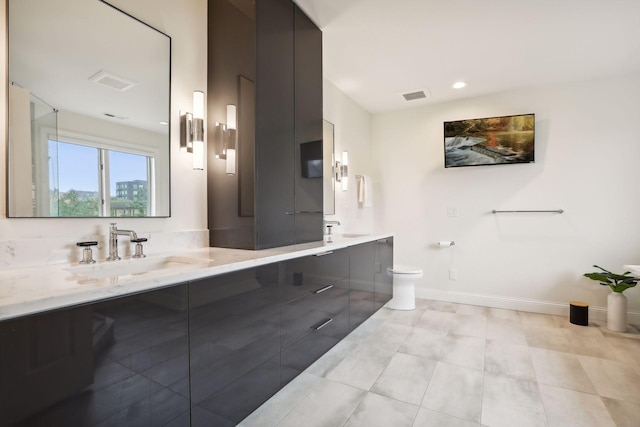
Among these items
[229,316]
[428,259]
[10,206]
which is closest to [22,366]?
[229,316]

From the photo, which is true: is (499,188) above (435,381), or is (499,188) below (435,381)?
above

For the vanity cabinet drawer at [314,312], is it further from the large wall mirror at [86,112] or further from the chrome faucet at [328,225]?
the large wall mirror at [86,112]

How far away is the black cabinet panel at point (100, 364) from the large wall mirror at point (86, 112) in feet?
2.23

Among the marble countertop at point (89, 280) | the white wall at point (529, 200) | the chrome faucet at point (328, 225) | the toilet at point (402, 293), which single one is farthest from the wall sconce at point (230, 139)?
the white wall at point (529, 200)

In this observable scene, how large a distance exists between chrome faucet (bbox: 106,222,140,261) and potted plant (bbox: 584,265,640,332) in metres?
3.78

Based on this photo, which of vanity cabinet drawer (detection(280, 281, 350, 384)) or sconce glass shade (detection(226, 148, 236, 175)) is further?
sconce glass shade (detection(226, 148, 236, 175))

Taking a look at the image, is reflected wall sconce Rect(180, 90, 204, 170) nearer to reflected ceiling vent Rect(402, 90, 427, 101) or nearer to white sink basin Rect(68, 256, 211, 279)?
white sink basin Rect(68, 256, 211, 279)

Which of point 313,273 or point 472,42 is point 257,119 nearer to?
point 313,273

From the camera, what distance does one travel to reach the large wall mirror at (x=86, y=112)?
1.21m

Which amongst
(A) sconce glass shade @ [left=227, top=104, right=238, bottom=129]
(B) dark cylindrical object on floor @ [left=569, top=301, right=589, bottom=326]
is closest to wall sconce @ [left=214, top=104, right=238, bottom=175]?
(A) sconce glass shade @ [left=227, top=104, right=238, bottom=129]

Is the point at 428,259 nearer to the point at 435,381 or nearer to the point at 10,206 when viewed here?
the point at 435,381

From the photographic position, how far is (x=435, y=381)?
6.37ft

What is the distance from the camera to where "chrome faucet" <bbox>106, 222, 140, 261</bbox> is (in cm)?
140

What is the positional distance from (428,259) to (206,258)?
3035 mm
